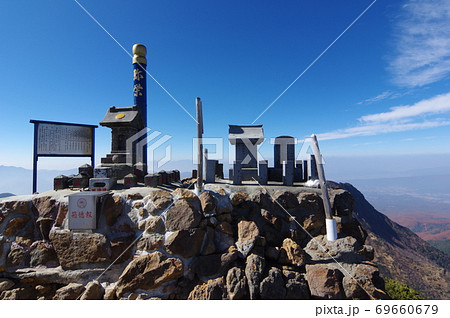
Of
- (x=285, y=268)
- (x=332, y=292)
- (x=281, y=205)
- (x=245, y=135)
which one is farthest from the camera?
(x=245, y=135)

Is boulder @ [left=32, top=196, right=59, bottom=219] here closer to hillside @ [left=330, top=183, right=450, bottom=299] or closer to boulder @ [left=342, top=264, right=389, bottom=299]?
boulder @ [left=342, top=264, right=389, bottom=299]

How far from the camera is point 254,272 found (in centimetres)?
560

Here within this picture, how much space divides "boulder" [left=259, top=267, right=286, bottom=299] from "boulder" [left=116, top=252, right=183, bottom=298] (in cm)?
248

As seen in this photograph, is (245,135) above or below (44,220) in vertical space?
above

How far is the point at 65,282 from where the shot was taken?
6141mm

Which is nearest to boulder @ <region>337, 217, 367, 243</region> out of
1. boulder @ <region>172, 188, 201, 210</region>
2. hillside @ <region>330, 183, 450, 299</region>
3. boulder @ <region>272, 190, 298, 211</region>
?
boulder @ <region>272, 190, 298, 211</region>

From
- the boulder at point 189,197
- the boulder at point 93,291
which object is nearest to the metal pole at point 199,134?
the boulder at point 189,197

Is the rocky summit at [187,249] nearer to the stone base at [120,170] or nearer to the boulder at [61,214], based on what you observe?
the boulder at [61,214]

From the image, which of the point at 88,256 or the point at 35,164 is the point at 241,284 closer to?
the point at 88,256

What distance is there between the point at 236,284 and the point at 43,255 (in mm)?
6570

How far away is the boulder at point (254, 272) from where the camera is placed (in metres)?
5.41

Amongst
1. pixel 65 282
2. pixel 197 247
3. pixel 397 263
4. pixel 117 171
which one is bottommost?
pixel 397 263

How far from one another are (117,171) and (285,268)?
9.14 meters

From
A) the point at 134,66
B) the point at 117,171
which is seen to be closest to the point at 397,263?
the point at 117,171
